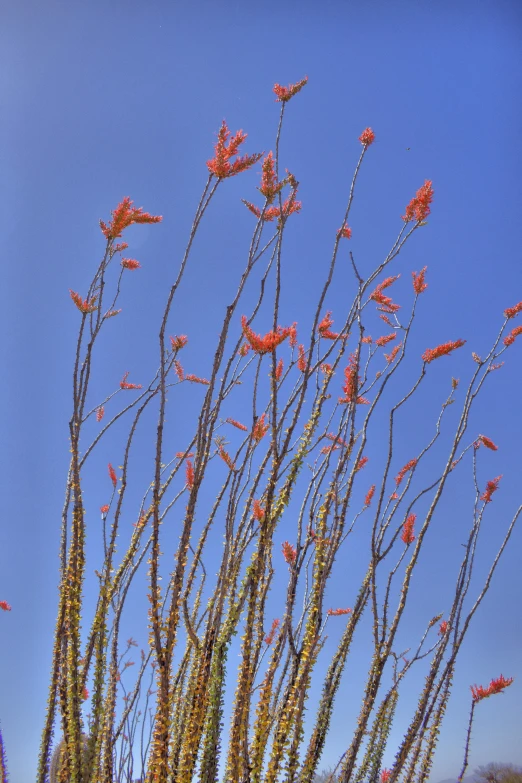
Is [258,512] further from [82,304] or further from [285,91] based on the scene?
[285,91]

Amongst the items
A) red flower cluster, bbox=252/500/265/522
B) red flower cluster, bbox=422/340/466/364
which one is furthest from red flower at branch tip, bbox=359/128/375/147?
red flower cluster, bbox=252/500/265/522

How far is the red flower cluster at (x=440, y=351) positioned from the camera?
116 inches

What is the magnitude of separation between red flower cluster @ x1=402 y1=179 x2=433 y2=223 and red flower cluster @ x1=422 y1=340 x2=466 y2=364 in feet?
2.22

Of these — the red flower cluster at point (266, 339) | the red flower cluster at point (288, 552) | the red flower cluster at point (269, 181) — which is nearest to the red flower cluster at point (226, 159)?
the red flower cluster at point (269, 181)

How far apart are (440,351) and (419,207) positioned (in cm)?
77

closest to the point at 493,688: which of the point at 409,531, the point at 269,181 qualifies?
the point at 409,531

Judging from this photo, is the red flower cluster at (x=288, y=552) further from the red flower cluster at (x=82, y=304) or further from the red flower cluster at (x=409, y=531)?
the red flower cluster at (x=82, y=304)

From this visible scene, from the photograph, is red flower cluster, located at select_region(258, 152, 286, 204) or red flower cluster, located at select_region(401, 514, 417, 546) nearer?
red flower cluster, located at select_region(258, 152, 286, 204)

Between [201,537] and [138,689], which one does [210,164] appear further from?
[138,689]

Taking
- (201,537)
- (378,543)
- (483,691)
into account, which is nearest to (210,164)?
(201,537)

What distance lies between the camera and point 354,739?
2.43 metres

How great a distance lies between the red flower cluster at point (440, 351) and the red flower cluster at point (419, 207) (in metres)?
0.68

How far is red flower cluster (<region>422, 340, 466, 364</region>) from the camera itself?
2.94 m

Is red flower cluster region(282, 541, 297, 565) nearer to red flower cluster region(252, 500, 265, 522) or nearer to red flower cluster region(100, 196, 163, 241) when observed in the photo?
red flower cluster region(252, 500, 265, 522)
